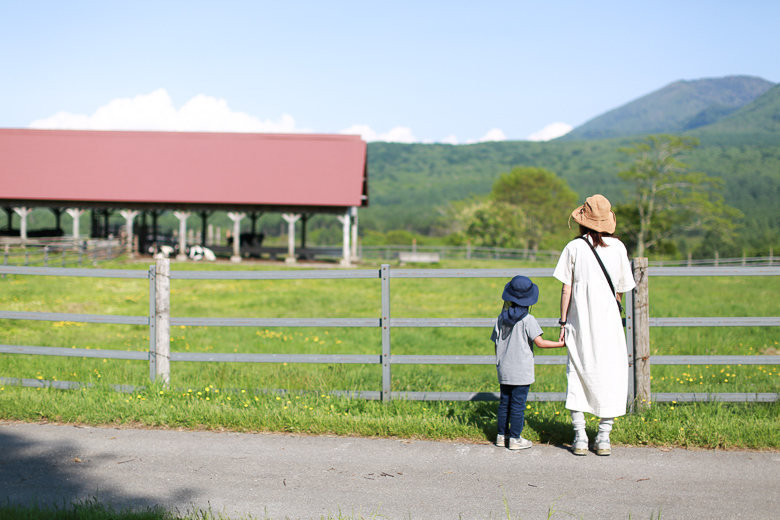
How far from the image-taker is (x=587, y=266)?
4.31 metres

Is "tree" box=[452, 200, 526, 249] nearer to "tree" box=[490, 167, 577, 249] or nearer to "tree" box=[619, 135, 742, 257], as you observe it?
"tree" box=[490, 167, 577, 249]

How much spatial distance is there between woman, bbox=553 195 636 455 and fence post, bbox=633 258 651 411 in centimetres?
85

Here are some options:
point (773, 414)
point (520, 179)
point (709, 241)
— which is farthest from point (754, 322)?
point (520, 179)

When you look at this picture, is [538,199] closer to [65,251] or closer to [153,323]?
[65,251]

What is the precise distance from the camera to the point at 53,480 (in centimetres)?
393

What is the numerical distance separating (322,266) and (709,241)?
55432 millimetres

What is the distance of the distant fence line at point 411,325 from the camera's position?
16.8 ft

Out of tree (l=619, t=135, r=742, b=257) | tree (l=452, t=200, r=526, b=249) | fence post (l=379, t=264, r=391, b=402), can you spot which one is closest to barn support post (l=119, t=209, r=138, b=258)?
fence post (l=379, t=264, r=391, b=402)

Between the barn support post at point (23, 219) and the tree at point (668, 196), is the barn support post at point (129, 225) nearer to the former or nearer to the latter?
the barn support post at point (23, 219)

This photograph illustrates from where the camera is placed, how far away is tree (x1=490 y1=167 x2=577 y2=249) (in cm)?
6308

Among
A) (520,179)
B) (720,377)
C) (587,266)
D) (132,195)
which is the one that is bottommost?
(720,377)

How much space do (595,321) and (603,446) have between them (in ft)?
3.03

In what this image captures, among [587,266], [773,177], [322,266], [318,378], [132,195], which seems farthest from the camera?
[773,177]

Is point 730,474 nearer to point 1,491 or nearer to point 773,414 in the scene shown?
point 773,414
